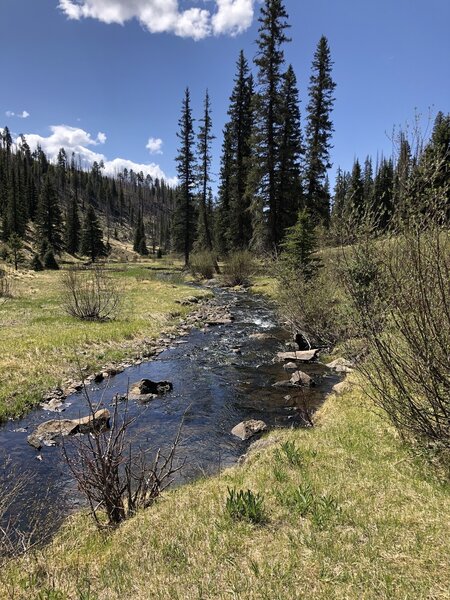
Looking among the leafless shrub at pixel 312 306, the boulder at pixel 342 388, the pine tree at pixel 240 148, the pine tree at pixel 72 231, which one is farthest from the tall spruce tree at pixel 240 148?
the pine tree at pixel 72 231

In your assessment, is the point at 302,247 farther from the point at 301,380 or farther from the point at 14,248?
the point at 14,248

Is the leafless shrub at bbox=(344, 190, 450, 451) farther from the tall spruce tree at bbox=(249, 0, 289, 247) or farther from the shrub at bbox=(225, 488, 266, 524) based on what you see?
the tall spruce tree at bbox=(249, 0, 289, 247)

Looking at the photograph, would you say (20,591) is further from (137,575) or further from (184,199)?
(184,199)

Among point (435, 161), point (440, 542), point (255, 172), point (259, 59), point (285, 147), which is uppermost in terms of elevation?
point (259, 59)

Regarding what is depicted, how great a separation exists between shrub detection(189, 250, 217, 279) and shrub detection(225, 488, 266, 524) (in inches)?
1313

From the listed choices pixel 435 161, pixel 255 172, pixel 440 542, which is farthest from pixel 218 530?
pixel 255 172

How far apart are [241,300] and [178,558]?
2282cm

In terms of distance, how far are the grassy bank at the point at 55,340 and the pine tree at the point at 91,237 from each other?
4132 cm

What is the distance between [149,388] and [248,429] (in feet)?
12.3

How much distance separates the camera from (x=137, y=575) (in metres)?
3.80

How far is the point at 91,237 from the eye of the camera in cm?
6556

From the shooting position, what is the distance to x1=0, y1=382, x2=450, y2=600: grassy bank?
3451 millimetres

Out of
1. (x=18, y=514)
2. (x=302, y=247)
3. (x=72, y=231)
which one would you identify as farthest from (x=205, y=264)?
(x=72, y=231)

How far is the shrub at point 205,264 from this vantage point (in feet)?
123
